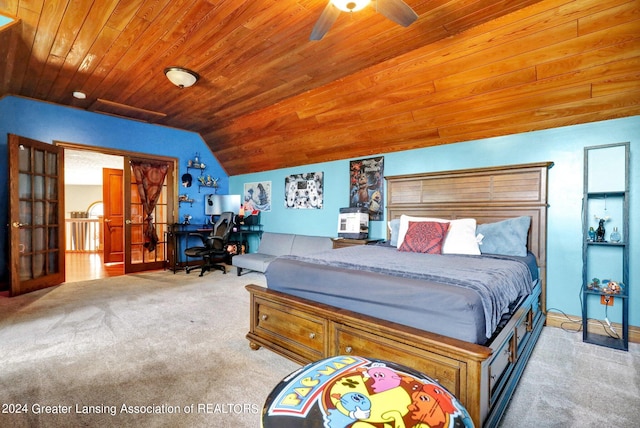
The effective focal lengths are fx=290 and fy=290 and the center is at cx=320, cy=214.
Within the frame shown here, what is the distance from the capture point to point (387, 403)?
36.5 inches

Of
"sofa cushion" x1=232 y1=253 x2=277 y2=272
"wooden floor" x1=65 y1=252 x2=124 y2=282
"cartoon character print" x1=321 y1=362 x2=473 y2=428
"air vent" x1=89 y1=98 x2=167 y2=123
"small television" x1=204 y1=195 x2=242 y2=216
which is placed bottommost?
"wooden floor" x1=65 y1=252 x2=124 y2=282

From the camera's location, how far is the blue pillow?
9.21 feet

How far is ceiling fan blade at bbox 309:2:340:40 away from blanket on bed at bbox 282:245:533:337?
1647 mm

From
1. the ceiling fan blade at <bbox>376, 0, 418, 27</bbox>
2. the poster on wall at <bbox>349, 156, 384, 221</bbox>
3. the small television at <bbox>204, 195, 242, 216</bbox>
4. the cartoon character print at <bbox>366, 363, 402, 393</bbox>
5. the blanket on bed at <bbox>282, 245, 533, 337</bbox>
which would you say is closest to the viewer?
the cartoon character print at <bbox>366, 363, 402, 393</bbox>

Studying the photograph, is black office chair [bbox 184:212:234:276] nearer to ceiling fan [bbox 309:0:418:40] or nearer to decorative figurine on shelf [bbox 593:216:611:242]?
ceiling fan [bbox 309:0:418:40]

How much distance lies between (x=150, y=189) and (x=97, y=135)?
1231mm

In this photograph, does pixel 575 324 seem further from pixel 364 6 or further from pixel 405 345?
pixel 364 6

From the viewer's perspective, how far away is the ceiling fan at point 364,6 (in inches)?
69.6

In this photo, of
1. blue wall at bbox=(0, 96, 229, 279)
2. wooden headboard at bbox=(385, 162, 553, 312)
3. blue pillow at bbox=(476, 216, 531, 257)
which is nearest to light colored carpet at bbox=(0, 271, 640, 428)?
blue pillow at bbox=(476, 216, 531, 257)

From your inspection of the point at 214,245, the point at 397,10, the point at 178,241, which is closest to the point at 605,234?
the point at 397,10

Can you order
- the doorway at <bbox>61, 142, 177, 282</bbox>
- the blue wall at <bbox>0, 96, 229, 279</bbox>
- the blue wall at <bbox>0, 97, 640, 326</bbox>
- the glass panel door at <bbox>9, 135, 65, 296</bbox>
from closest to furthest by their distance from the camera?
1. the blue wall at <bbox>0, 97, 640, 326</bbox>
2. the glass panel door at <bbox>9, 135, 65, 296</bbox>
3. the blue wall at <bbox>0, 96, 229, 279</bbox>
4. the doorway at <bbox>61, 142, 177, 282</bbox>

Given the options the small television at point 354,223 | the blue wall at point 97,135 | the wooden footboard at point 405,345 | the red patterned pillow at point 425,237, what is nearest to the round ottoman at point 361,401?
the wooden footboard at point 405,345

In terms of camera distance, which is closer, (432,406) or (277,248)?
(432,406)

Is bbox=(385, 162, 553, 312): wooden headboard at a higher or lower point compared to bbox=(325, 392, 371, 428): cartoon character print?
higher
